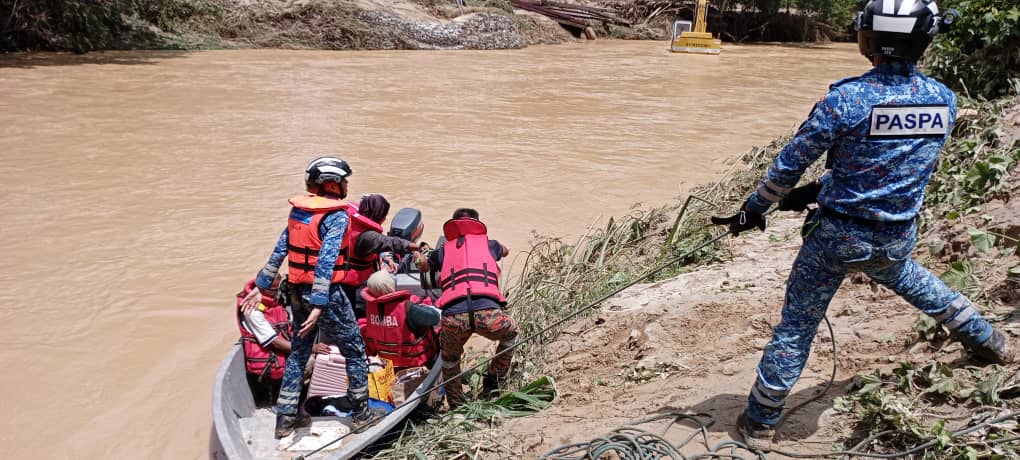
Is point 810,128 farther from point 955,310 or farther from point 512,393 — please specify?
point 512,393

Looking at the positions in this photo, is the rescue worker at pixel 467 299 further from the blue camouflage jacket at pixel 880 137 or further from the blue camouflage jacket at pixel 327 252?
the blue camouflage jacket at pixel 880 137

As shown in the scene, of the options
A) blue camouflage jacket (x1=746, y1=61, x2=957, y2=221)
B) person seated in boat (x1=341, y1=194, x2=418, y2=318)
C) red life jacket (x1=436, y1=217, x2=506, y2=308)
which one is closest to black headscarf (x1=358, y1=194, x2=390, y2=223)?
person seated in boat (x1=341, y1=194, x2=418, y2=318)

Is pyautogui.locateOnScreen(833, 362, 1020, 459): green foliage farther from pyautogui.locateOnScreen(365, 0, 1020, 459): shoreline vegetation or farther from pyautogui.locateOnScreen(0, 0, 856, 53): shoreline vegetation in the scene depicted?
pyautogui.locateOnScreen(0, 0, 856, 53): shoreline vegetation

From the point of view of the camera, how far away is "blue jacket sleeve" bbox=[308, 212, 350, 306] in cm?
381

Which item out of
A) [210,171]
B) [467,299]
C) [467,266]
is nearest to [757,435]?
[467,299]

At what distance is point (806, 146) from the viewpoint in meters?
2.81

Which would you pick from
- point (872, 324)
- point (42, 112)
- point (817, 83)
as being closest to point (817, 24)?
point (817, 83)

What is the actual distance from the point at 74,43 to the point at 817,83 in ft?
64.2

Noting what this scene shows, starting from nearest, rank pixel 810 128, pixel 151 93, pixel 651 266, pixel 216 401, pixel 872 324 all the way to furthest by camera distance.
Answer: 1. pixel 810 128
2. pixel 216 401
3. pixel 872 324
4. pixel 651 266
5. pixel 151 93

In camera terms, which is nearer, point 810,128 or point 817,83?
point 810,128

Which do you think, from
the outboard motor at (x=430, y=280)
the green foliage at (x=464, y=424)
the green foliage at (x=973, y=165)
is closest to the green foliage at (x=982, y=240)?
the green foliage at (x=973, y=165)

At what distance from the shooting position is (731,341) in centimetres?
426

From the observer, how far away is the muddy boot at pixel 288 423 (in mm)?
4094

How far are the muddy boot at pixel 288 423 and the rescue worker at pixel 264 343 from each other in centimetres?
41
